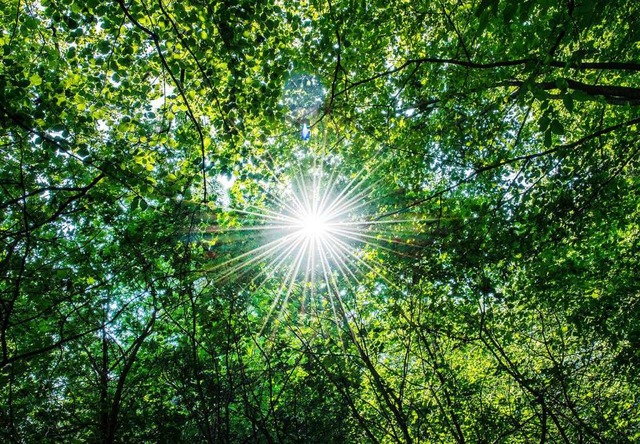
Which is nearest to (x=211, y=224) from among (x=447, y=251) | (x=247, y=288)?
(x=247, y=288)

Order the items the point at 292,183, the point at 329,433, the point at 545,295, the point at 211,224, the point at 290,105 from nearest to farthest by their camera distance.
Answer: the point at 211,224, the point at 545,295, the point at 329,433, the point at 290,105, the point at 292,183

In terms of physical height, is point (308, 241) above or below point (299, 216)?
below

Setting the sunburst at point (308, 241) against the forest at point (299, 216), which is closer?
the forest at point (299, 216)

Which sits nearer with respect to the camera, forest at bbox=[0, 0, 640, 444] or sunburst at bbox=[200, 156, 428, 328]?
forest at bbox=[0, 0, 640, 444]

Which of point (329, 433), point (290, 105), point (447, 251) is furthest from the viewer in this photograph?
point (290, 105)

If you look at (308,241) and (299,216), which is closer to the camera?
(308,241)

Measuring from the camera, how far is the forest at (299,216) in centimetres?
434

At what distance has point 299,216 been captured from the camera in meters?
8.65

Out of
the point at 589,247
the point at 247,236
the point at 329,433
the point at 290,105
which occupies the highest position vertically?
the point at 290,105

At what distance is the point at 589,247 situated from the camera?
8.70 meters

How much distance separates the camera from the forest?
4340 mm

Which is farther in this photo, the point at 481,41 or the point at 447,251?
the point at 481,41

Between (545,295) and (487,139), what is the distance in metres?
3.15

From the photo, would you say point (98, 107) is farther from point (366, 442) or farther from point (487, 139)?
point (366, 442)
